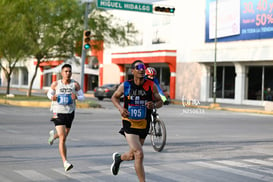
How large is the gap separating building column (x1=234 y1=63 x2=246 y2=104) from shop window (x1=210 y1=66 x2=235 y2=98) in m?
1.18

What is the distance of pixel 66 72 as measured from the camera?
945cm

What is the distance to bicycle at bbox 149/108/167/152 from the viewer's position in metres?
12.0

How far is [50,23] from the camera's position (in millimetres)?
35125

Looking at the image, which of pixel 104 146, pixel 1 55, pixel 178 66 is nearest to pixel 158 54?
pixel 178 66

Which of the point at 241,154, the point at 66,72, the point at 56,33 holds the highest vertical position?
the point at 56,33

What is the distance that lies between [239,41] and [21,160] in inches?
1332

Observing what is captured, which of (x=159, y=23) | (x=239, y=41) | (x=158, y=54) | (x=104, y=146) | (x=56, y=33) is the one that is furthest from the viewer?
(x=159, y=23)

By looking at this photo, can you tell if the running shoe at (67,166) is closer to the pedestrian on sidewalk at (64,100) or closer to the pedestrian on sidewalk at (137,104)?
the pedestrian on sidewalk at (64,100)

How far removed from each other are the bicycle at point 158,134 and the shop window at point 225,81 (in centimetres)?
3183

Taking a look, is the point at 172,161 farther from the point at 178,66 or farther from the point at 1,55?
the point at 178,66

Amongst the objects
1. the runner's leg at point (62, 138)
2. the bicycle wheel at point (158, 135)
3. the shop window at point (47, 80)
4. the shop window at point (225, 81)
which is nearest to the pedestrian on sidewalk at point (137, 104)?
the runner's leg at point (62, 138)

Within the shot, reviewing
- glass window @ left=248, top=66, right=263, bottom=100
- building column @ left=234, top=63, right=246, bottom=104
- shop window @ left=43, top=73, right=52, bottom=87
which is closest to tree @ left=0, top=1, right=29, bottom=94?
building column @ left=234, top=63, right=246, bottom=104

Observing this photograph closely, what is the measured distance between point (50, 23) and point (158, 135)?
24.2 metres

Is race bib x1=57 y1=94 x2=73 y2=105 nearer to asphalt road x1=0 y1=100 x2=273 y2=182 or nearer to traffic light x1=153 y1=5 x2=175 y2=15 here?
asphalt road x1=0 y1=100 x2=273 y2=182
